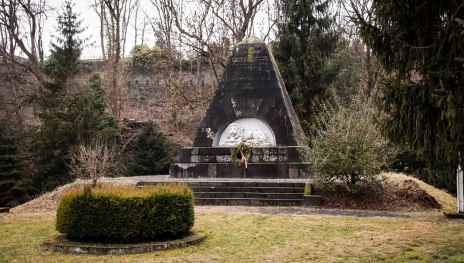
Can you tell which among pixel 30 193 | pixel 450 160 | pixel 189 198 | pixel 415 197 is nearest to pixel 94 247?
pixel 189 198

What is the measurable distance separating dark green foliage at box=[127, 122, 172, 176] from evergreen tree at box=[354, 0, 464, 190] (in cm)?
1853

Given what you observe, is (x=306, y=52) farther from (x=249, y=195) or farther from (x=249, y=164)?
(x=249, y=195)

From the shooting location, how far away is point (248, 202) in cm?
1489

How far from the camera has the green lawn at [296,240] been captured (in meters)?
7.27

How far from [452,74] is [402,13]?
1.18m

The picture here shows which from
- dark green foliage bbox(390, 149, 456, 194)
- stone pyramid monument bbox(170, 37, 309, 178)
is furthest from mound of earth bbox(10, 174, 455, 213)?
dark green foliage bbox(390, 149, 456, 194)

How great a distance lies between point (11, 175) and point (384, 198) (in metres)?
17.0

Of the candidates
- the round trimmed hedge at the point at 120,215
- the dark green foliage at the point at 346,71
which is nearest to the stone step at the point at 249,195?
the round trimmed hedge at the point at 120,215

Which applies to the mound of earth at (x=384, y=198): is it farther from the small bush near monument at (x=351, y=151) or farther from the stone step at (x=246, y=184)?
the stone step at (x=246, y=184)

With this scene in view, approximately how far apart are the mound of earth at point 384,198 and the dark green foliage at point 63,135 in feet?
40.1

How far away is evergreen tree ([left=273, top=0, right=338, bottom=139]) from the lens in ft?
82.5

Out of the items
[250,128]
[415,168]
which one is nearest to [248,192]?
[250,128]

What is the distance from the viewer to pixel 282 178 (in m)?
17.8

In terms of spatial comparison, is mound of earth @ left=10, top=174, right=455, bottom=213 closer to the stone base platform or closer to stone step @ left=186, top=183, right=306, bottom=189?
stone step @ left=186, top=183, right=306, bottom=189
